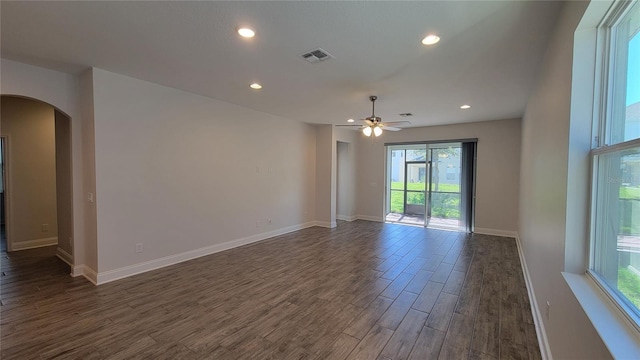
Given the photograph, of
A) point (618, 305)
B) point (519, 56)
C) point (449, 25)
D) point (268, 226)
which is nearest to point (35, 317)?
point (268, 226)

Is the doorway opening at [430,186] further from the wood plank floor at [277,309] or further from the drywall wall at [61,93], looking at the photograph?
the drywall wall at [61,93]

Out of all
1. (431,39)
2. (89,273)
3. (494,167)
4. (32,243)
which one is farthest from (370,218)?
(32,243)

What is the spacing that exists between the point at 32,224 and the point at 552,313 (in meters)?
7.69

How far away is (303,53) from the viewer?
8.98ft

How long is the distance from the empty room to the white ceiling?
1.0 inches

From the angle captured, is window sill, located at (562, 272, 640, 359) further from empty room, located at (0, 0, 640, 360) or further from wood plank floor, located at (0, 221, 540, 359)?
wood plank floor, located at (0, 221, 540, 359)

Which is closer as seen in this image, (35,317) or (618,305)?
(618,305)

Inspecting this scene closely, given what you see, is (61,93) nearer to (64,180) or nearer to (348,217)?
(64,180)

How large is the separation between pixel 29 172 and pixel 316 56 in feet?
19.2

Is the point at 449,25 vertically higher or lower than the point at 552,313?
higher

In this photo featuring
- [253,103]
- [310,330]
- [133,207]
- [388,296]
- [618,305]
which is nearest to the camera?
[618,305]

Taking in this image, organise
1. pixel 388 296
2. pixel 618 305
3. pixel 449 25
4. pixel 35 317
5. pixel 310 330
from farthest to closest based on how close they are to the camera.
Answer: pixel 388 296 < pixel 35 317 < pixel 310 330 < pixel 449 25 < pixel 618 305

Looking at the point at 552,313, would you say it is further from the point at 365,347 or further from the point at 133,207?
the point at 133,207

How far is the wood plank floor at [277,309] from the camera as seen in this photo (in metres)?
2.20
